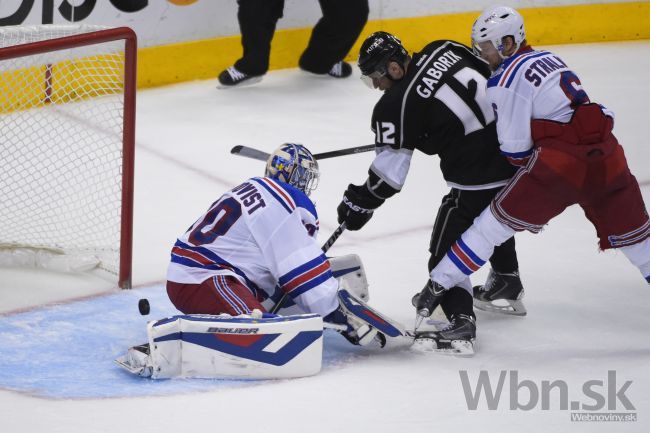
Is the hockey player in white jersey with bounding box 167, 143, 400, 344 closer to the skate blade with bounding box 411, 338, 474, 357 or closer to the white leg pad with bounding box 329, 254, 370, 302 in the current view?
the skate blade with bounding box 411, 338, 474, 357

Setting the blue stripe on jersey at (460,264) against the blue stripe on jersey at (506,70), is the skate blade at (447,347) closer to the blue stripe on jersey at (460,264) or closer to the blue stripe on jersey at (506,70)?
the blue stripe on jersey at (460,264)

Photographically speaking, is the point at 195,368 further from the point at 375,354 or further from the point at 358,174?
the point at 358,174

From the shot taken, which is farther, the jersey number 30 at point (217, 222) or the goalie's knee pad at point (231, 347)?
the jersey number 30 at point (217, 222)

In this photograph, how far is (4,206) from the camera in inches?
158

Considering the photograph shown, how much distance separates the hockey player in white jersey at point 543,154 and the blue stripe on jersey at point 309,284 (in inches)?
16.2

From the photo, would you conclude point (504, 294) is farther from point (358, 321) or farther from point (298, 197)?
point (298, 197)

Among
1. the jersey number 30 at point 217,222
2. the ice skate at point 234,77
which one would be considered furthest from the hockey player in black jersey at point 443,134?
the ice skate at point 234,77

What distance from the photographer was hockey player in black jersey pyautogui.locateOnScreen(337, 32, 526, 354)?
10.5 feet

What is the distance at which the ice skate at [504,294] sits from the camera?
357 centimetres

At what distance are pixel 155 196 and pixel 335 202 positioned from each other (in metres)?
0.74

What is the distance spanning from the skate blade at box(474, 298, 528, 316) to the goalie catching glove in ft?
1.89

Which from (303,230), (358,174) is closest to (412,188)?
(358,174)

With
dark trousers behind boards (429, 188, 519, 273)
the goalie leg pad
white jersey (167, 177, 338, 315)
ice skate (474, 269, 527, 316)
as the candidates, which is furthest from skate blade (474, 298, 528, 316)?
white jersey (167, 177, 338, 315)

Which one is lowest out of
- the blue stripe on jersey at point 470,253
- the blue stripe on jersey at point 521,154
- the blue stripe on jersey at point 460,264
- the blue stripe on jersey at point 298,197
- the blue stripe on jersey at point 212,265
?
the blue stripe on jersey at point 212,265
